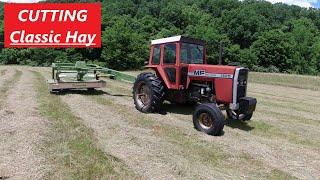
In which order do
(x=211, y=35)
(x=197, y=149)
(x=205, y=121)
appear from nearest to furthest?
(x=197, y=149)
(x=205, y=121)
(x=211, y=35)

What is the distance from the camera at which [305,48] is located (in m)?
83.2

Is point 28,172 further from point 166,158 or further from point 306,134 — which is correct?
point 306,134

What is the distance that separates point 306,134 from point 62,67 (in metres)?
8.77

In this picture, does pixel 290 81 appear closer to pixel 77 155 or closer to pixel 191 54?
pixel 191 54

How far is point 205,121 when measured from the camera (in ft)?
29.4

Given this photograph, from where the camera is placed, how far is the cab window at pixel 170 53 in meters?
10.4

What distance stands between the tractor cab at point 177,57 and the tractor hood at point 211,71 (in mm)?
319

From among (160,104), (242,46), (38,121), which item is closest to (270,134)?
(160,104)

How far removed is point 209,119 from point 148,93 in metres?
2.61

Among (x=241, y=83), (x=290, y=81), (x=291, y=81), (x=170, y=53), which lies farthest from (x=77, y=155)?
(x=291, y=81)

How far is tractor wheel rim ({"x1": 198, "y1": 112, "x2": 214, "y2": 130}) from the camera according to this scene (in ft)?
29.0

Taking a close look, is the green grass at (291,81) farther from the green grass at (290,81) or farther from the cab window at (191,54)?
the cab window at (191,54)

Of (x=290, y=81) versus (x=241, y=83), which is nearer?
(x=241, y=83)

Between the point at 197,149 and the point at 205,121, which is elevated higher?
the point at 205,121
